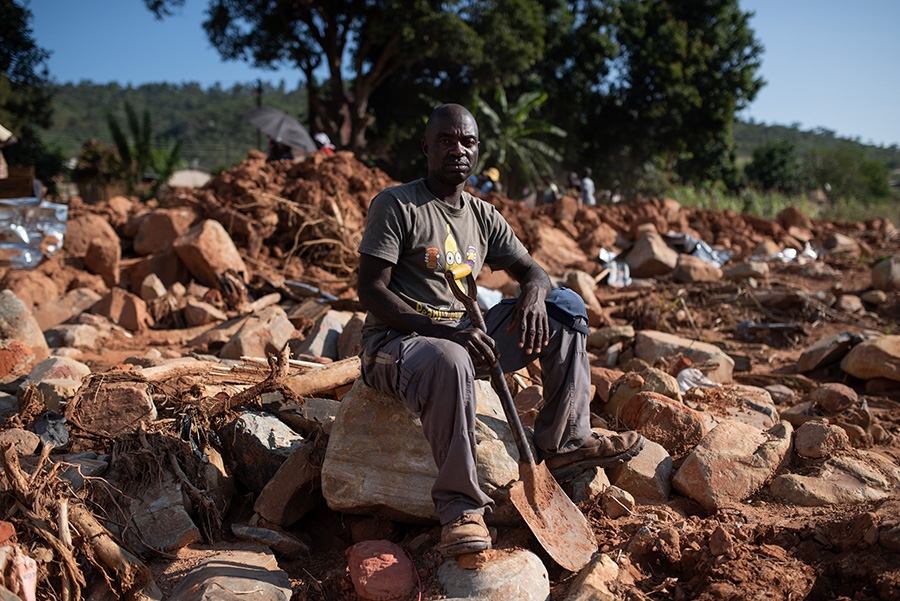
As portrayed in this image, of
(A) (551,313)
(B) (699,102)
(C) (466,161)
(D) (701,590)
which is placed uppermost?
(B) (699,102)

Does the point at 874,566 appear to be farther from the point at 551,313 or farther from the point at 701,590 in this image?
the point at 551,313

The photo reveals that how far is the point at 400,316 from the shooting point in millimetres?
2293

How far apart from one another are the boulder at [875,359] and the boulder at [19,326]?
5.95 m

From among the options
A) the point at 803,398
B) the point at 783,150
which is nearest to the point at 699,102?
the point at 783,150

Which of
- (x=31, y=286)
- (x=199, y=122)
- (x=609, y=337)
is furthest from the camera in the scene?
(x=199, y=122)

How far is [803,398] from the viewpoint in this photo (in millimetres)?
4008

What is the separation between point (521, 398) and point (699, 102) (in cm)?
1915

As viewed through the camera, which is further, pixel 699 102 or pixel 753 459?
pixel 699 102

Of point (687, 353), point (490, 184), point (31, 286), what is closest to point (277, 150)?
point (490, 184)

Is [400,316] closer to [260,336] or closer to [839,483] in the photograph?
[839,483]

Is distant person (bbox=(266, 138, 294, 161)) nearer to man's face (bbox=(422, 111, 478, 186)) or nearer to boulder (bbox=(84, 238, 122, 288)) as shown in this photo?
boulder (bbox=(84, 238, 122, 288))

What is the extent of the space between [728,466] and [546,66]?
1944 centimetres

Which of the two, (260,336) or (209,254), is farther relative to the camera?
(209,254)

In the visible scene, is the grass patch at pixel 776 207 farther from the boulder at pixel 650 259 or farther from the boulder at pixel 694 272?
the boulder at pixel 694 272
